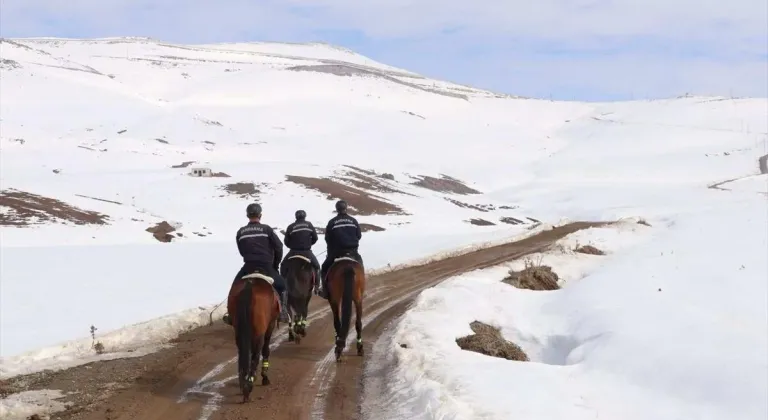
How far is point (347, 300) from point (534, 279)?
11653mm

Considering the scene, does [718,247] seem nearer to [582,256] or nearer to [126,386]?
[582,256]

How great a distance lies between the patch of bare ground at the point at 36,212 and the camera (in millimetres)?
36628

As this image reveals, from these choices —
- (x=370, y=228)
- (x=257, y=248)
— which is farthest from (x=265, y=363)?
(x=370, y=228)

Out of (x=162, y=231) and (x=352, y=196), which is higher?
(x=352, y=196)

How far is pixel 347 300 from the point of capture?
13.1 meters

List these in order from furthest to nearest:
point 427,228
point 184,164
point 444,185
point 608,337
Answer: point 444,185 < point 184,164 < point 427,228 < point 608,337

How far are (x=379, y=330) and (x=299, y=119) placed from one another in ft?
401

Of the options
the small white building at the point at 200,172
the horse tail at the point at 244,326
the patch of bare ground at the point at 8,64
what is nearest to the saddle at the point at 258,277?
the horse tail at the point at 244,326

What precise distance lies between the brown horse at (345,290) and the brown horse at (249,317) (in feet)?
8.20

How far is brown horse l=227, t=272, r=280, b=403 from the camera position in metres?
10.2

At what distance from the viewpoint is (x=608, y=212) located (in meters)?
66.4

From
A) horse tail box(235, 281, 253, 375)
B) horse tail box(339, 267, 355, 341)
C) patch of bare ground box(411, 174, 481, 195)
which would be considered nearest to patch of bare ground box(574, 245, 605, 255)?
horse tail box(339, 267, 355, 341)

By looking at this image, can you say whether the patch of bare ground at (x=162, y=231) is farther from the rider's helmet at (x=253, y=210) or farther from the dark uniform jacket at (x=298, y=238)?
the rider's helmet at (x=253, y=210)

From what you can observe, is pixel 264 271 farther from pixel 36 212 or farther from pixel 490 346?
pixel 36 212
